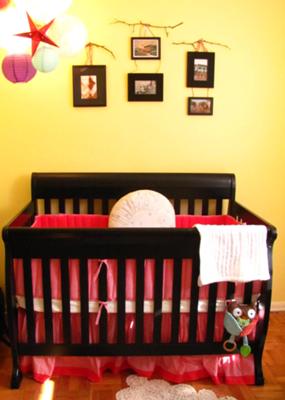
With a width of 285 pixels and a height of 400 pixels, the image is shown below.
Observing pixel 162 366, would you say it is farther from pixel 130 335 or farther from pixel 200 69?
pixel 200 69

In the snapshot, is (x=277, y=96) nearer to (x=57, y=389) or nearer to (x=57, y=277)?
(x=57, y=277)

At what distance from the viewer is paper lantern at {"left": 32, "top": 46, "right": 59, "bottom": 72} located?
1.85m

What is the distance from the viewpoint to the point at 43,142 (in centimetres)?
238

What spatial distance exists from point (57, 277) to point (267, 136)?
1.63 m

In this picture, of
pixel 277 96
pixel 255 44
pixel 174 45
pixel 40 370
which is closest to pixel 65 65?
pixel 174 45

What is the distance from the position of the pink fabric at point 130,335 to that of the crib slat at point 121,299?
29 mm

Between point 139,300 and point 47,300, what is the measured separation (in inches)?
16.9

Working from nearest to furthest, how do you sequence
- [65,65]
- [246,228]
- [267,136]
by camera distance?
[246,228] < [65,65] < [267,136]

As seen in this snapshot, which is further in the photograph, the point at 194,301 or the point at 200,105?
the point at 200,105

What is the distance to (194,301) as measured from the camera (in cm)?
176

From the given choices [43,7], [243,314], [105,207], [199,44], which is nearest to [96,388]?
[243,314]

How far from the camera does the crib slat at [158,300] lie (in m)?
1.71

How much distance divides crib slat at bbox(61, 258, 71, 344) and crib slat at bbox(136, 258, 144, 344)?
1.07ft

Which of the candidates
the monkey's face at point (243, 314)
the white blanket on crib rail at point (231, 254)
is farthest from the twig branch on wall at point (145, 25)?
the monkey's face at point (243, 314)
